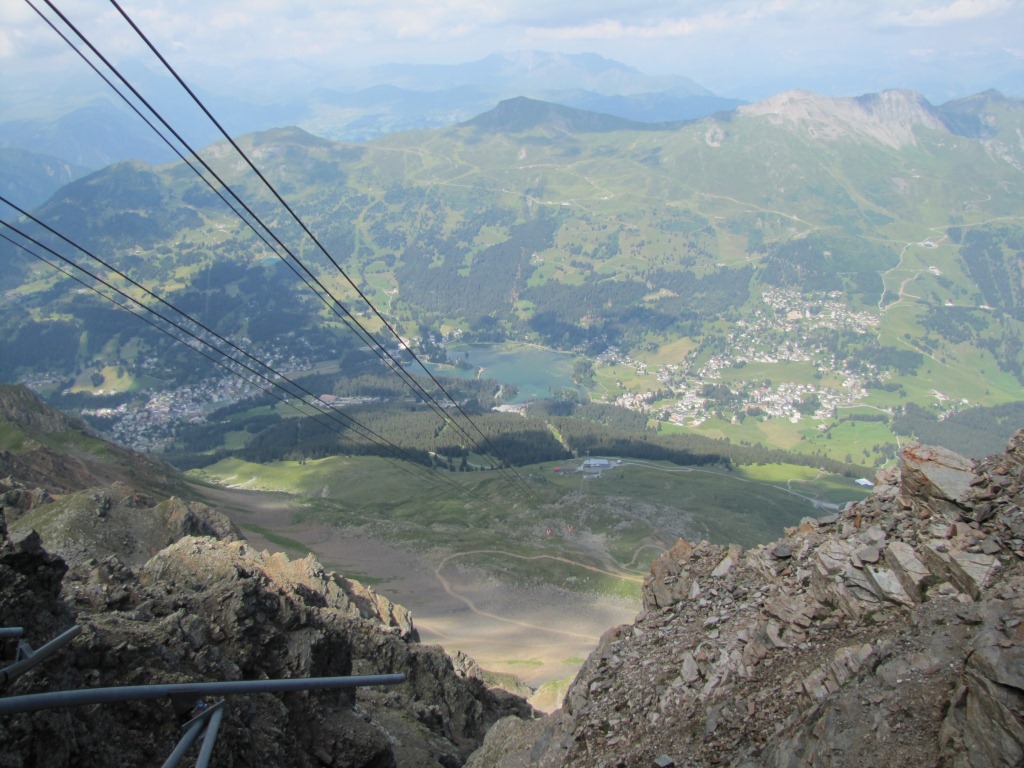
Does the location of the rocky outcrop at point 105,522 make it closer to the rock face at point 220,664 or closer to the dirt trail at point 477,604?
the rock face at point 220,664

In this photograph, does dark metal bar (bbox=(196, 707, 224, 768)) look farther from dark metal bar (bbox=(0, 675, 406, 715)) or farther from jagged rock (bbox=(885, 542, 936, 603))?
jagged rock (bbox=(885, 542, 936, 603))

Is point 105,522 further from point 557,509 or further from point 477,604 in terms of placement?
point 557,509

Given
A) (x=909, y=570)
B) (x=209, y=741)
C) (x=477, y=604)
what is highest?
(x=209, y=741)

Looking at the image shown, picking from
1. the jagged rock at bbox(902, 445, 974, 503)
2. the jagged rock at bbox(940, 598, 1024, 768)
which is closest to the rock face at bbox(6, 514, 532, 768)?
the jagged rock at bbox(940, 598, 1024, 768)

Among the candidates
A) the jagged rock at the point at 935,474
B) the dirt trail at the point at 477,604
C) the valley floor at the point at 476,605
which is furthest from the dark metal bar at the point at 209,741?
the dirt trail at the point at 477,604

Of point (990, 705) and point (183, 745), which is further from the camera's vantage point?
point (990, 705)

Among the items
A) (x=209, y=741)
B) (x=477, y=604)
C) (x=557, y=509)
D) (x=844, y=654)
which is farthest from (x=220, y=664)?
(x=557, y=509)

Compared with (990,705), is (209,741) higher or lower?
higher
